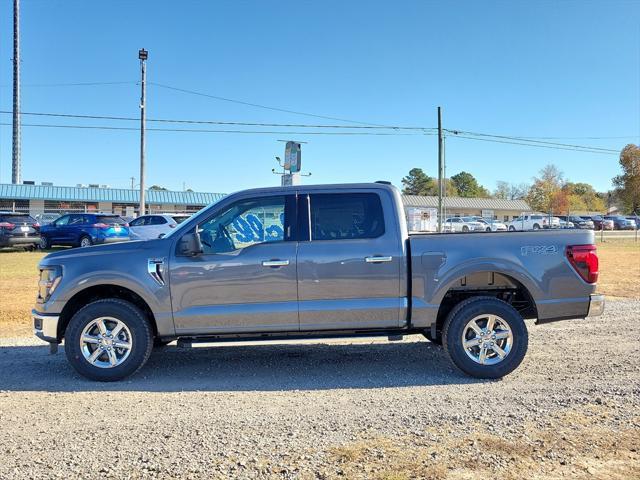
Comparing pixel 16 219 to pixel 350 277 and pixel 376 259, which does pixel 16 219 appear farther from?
pixel 376 259

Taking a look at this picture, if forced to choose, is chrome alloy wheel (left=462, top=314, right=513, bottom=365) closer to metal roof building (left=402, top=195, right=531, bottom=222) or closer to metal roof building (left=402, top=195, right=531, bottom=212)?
metal roof building (left=402, top=195, right=531, bottom=212)

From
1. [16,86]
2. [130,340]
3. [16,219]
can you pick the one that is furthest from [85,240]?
[16,86]

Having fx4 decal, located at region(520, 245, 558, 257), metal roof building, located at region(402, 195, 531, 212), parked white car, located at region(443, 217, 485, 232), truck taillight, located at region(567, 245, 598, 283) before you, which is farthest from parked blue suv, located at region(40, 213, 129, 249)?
metal roof building, located at region(402, 195, 531, 212)

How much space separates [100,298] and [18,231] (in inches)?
800

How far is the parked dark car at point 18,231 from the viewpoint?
22.5 m

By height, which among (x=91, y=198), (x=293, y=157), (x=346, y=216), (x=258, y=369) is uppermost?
(x=91, y=198)

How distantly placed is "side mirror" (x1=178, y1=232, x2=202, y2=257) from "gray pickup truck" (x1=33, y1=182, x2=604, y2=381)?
0.05ft

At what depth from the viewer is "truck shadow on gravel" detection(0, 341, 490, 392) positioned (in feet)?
17.2

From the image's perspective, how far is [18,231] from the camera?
22.8 metres

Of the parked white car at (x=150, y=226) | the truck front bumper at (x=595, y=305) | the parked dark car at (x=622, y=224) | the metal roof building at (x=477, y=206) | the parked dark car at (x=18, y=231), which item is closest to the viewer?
the truck front bumper at (x=595, y=305)

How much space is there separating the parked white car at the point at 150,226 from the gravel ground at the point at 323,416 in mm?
16976

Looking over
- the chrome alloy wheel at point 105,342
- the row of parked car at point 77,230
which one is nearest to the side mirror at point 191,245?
the chrome alloy wheel at point 105,342

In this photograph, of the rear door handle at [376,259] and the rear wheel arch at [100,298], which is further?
the rear wheel arch at [100,298]

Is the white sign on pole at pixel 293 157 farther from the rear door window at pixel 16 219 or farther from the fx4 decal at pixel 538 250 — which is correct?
the rear door window at pixel 16 219
